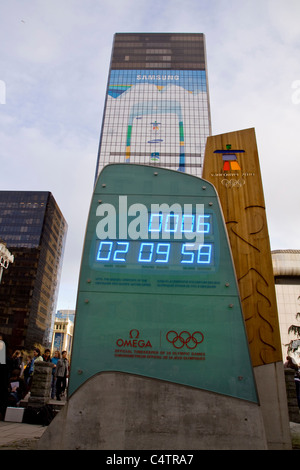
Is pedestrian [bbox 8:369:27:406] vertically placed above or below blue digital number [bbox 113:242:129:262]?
below

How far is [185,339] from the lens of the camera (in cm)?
608

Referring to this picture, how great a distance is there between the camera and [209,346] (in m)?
6.04

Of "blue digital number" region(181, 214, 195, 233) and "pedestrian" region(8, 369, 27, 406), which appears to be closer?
"blue digital number" region(181, 214, 195, 233)

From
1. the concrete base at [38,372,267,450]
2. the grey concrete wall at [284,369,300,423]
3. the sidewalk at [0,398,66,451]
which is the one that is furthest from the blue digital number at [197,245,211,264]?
the grey concrete wall at [284,369,300,423]

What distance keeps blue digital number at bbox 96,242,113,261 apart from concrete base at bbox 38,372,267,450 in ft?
7.52

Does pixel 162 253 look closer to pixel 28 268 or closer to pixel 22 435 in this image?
pixel 22 435

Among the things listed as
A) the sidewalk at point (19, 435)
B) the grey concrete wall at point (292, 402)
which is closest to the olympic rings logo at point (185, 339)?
the sidewalk at point (19, 435)

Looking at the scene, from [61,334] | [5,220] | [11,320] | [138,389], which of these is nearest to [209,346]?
[138,389]

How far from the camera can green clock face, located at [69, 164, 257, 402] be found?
591 cm

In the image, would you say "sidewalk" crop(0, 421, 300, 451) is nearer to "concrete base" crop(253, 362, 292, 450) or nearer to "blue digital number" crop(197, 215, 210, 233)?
"concrete base" crop(253, 362, 292, 450)

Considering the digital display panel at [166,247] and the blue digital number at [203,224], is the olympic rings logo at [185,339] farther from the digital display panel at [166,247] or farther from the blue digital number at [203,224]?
the blue digital number at [203,224]

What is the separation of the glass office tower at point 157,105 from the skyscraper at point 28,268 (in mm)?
40964

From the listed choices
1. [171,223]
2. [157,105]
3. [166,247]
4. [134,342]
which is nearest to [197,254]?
[166,247]

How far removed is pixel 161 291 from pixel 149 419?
7.61 feet
